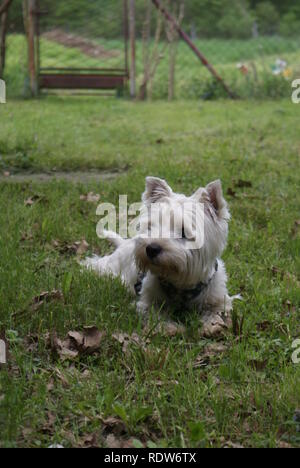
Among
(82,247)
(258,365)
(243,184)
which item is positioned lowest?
(258,365)

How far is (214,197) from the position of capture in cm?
391

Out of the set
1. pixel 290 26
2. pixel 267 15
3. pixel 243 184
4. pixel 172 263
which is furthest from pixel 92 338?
pixel 267 15

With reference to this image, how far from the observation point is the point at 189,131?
10.5 metres

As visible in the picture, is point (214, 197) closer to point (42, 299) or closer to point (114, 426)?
point (42, 299)

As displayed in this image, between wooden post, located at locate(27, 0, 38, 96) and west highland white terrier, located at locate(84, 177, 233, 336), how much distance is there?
11.4 metres

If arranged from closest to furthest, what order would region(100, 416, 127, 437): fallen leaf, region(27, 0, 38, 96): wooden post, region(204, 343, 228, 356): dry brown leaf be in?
region(100, 416, 127, 437): fallen leaf, region(204, 343, 228, 356): dry brown leaf, region(27, 0, 38, 96): wooden post

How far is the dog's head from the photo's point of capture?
3631 mm

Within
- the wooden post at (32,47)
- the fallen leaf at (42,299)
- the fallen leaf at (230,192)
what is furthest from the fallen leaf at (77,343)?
the wooden post at (32,47)

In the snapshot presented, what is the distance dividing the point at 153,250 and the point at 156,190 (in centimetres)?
57

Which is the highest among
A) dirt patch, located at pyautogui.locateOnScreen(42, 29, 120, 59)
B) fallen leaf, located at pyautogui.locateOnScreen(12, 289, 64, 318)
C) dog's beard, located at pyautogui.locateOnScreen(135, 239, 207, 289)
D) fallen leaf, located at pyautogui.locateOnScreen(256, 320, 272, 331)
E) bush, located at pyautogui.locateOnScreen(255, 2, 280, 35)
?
bush, located at pyautogui.locateOnScreen(255, 2, 280, 35)

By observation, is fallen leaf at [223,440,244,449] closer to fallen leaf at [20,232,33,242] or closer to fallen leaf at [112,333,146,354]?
fallen leaf at [112,333,146,354]

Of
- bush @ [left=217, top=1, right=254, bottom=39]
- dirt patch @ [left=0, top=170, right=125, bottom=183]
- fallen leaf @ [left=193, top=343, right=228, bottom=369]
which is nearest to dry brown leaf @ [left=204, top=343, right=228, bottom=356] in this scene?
fallen leaf @ [left=193, top=343, right=228, bottom=369]

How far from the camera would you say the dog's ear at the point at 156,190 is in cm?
399

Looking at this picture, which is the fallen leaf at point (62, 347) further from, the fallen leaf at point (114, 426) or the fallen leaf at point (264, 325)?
the fallen leaf at point (264, 325)
